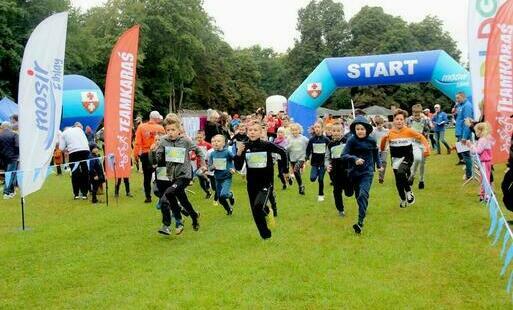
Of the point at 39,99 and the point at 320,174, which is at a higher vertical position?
the point at 39,99

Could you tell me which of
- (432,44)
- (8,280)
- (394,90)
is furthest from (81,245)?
(432,44)

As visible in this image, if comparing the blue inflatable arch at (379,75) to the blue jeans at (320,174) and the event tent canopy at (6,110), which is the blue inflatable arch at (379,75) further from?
the event tent canopy at (6,110)

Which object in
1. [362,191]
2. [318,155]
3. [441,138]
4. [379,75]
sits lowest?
[362,191]

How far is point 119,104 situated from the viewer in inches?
525

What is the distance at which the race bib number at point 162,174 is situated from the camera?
962cm

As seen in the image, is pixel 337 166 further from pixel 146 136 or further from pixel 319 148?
pixel 146 136

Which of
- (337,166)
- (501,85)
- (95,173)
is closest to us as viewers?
(501,85)

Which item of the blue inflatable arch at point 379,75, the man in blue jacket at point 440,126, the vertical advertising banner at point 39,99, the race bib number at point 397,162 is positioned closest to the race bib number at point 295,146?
the race bib number at point 397,162

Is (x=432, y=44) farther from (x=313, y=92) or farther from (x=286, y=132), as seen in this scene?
(x=286, y=132)

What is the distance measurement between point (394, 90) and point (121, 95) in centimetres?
5424

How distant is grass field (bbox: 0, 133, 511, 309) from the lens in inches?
242

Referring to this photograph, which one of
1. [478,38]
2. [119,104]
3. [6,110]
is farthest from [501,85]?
[6,110]

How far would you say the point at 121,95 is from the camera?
1337cm

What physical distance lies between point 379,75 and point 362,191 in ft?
48.5
